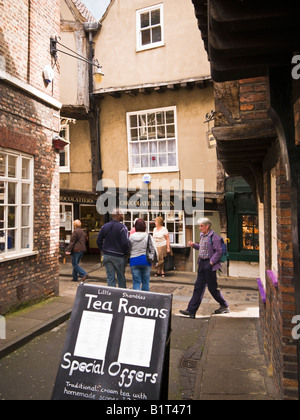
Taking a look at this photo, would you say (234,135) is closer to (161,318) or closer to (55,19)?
(161,318)

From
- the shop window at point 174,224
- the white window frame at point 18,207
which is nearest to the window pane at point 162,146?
the shop window at point 174,224

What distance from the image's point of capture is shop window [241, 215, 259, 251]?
1094cm

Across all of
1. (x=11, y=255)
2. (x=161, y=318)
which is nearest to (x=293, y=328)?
(x=161, y=318)

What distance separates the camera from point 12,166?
6.70 m

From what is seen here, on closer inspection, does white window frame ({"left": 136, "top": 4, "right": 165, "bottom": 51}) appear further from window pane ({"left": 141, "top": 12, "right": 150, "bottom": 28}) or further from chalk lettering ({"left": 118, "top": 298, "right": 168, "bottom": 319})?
chalk lettering ({"left": 118, "top": 298, "right": 168, "bottom": 319})

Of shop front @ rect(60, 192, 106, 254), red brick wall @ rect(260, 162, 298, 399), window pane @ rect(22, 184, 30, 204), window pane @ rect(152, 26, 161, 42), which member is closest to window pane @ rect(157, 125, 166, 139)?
window pane @ rect(152, 26, 161, 42)

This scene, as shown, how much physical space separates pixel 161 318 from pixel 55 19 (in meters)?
8.01

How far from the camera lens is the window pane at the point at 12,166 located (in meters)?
6.62

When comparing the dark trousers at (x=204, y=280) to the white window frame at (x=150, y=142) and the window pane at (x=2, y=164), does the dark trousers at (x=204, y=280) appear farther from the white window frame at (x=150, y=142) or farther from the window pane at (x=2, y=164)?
the white window frame at (x=150, y=142)

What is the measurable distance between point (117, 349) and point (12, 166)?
16.6 feet

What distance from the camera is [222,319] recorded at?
245 inches

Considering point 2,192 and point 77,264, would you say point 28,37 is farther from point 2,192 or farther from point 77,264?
point 77,264

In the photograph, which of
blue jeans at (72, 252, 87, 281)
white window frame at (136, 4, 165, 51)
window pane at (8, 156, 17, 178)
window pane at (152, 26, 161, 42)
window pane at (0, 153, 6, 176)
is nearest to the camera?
window pane at (0, 153, 6, 176)
